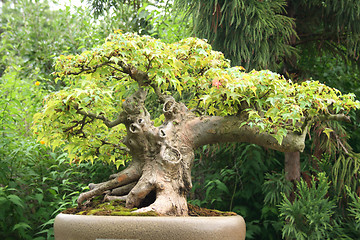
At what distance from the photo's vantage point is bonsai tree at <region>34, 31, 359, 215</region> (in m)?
1.42

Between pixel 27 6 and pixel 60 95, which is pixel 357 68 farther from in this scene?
pixel 27 6

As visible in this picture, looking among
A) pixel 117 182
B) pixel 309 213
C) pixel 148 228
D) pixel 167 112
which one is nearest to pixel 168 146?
pixel 167 112

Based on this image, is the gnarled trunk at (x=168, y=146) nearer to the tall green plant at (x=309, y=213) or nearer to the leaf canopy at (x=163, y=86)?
the leaf canopy at (x=163, y=86)

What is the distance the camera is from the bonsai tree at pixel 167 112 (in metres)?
1.42

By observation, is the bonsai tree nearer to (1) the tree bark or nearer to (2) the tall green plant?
(2) the tall green plant

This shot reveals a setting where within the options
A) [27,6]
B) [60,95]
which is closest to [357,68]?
[60,95]

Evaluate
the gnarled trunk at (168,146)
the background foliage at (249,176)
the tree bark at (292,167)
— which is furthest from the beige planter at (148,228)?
the tree bark at (292,167)

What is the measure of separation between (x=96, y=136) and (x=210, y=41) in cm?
101

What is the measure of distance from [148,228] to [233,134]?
24.6 inches

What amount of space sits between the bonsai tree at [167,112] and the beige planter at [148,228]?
184 mm

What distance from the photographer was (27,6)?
401cm

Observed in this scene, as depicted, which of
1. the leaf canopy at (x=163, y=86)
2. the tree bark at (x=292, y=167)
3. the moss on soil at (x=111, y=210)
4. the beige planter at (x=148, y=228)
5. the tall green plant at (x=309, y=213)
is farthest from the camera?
the tree bark at (x=292, y=167)

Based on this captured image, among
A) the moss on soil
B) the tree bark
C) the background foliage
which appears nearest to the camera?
→ the moss on soil

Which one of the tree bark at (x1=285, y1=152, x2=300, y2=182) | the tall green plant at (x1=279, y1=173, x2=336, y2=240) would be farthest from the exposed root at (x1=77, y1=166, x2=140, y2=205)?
the tree bark at (x1=285, y1=152, x2=300, y2=182)
